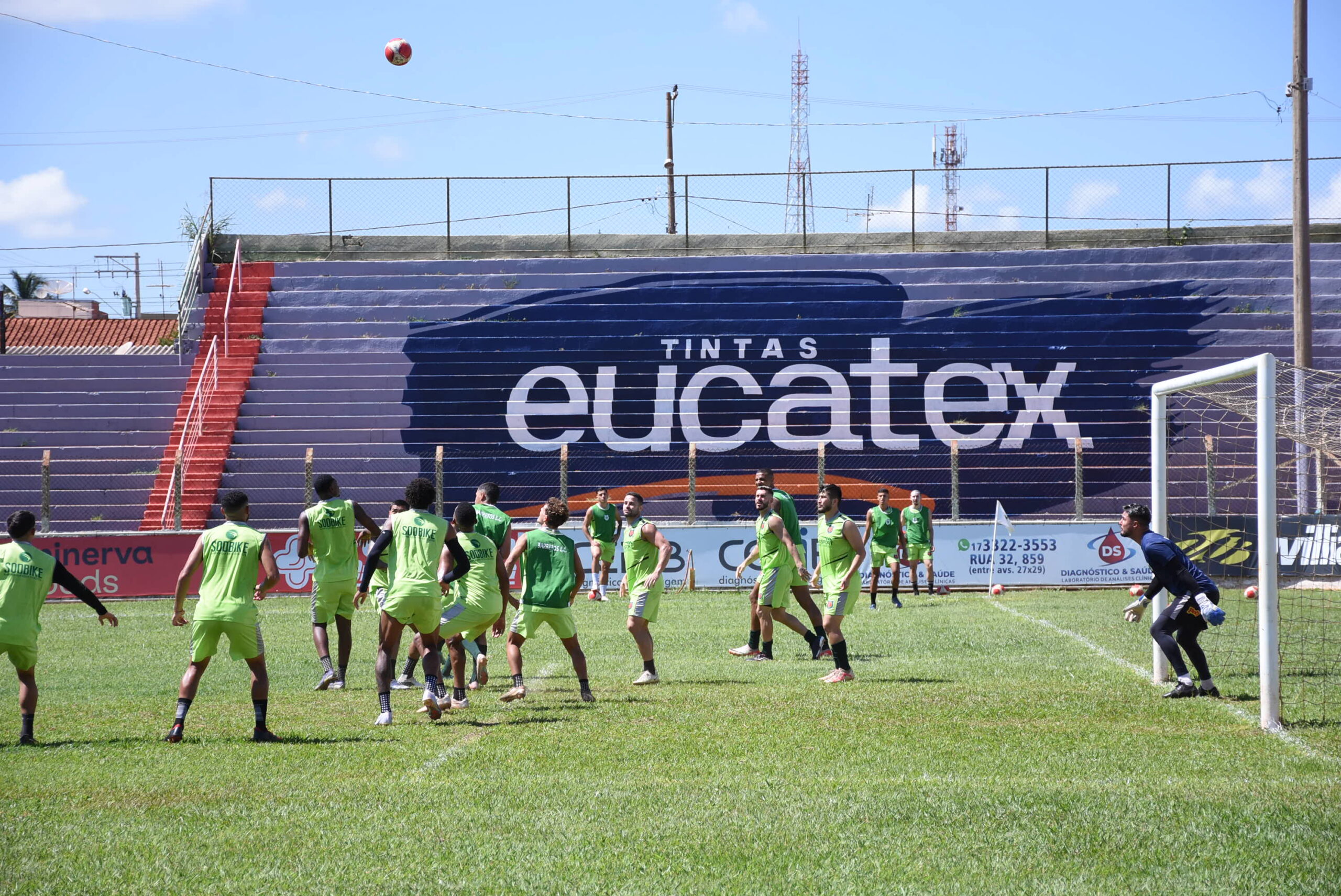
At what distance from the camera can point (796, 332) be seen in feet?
103

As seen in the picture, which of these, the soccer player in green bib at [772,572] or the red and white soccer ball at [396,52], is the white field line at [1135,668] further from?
the red and white soccer ball at [396,52]

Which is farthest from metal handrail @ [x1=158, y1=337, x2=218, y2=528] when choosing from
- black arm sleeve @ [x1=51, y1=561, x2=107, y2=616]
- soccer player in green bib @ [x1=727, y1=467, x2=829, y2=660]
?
black arm sleeve @ [x1=51, y1=561, x2=107, y2=616]

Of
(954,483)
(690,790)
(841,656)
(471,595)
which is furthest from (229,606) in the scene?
(954,483)

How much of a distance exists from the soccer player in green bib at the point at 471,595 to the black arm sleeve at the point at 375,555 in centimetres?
59

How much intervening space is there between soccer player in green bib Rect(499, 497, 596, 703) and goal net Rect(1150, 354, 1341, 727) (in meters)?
5.43

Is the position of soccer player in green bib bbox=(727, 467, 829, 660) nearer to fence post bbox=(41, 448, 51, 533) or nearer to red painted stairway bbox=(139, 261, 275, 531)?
red painted stairway bbox=(139, 261, 275, 531)

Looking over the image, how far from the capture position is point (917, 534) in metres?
23.7

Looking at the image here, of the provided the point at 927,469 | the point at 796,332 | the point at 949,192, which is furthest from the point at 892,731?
the point at 949,192

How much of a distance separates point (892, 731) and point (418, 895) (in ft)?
15.6

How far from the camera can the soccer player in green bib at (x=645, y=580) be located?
12523mm

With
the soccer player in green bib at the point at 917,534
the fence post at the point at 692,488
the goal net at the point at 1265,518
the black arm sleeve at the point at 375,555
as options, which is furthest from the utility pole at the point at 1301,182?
the black arm sleeve at the point at 375,555

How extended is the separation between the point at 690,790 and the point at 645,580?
5345 mm

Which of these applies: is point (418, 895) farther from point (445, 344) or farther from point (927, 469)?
point (445, 344)

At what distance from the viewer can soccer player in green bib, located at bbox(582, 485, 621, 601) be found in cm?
2109
